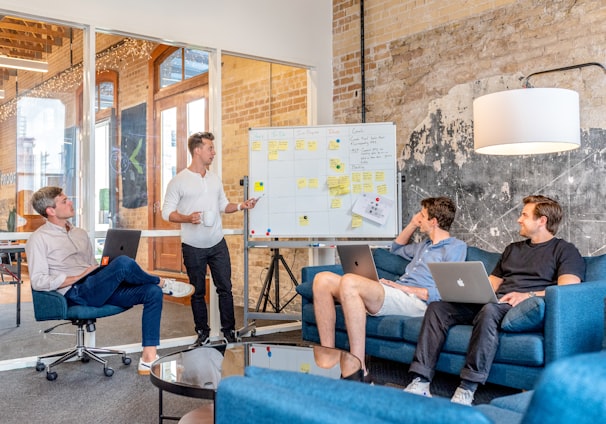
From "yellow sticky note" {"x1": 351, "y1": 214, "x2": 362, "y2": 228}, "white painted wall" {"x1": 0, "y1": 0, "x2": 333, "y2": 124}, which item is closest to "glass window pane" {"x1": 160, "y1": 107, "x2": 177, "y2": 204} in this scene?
"white painted wall" {"x1": 0, "y1": 0, "x2": 333, "y2": 124}

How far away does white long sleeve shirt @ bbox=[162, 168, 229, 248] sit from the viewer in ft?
16.7

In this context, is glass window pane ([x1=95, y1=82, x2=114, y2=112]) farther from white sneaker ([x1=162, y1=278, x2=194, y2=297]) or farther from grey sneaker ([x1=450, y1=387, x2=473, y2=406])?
grey sneaker ([x1=450, y1=387, x2=473, y2=406])

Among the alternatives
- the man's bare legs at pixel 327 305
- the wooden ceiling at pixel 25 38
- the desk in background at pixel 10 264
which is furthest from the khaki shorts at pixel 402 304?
the wooden ceiling at pixel 25 38

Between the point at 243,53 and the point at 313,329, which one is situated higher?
the point at 243,53

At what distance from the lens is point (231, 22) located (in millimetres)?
5711

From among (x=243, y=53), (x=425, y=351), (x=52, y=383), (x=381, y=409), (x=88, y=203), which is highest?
(x=243, y=53)

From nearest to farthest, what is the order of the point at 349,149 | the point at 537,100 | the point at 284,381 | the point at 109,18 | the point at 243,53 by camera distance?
the point at 284,381 < the point at 537,100 < the point at 109,18 < the point at 349,149 < the point at 243,53

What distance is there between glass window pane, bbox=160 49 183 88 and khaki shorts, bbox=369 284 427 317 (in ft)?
9.20

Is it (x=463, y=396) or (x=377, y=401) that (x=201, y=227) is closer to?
→ (x=463, y=396)

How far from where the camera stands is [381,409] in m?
1.11

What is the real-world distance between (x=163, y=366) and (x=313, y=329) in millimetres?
A: 2010

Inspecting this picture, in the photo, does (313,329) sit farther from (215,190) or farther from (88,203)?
(88,203)

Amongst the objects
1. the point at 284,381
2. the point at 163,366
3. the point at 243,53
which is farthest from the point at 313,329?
the point at 284,381

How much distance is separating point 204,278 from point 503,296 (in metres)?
2.50
